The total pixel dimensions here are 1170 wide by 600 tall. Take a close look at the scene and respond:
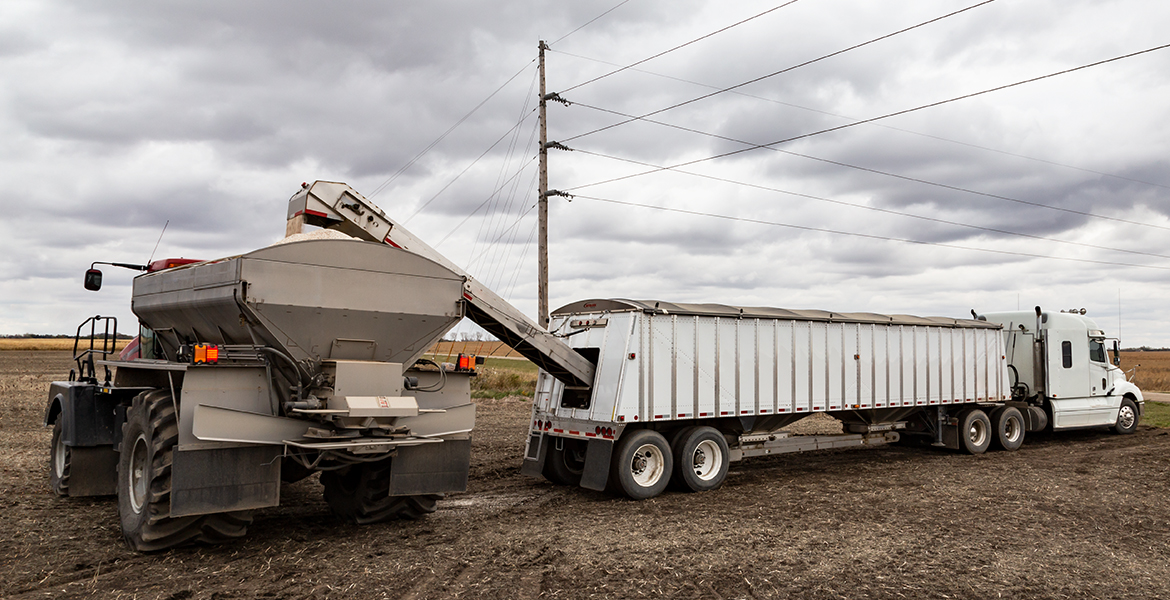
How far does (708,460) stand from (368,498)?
18.2 ft

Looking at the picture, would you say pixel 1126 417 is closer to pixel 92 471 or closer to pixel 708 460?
pixel 708 460

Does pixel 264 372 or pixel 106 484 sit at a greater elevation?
pixel 264 372

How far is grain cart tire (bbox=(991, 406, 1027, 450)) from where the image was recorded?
17219 millimetres

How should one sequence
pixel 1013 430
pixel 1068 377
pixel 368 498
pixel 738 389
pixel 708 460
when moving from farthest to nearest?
pixel 1068 377
pixel 1013 430
pixel 738 389
pixel 708 460
pixel 368 498

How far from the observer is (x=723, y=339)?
12188mm

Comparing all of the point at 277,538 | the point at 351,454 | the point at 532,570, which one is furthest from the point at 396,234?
the point at 532,570

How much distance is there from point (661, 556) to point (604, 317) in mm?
4587

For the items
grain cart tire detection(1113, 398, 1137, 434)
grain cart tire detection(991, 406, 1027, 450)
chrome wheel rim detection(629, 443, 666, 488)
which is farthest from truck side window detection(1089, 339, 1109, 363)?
chrome wheel rim detection(629, 443, 666, 488)

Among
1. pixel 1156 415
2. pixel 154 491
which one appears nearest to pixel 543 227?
pixel 154 491

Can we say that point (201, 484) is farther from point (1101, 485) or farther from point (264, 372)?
point (1101, 485)

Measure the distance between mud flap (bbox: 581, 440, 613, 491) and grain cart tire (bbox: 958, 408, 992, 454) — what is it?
30.9 feet

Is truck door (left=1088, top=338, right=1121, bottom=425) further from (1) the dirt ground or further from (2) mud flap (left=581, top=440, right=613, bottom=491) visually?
(2) mud flap (left=581, top=440, right=613, bottom=491)

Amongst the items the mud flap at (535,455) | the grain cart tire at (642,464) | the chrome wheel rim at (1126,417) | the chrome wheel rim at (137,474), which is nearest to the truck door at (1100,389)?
the chrome wheel rim at (1126,417)

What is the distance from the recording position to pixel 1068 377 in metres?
18.7
